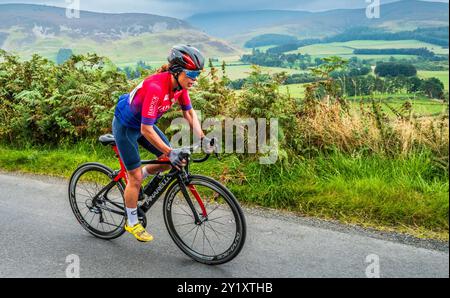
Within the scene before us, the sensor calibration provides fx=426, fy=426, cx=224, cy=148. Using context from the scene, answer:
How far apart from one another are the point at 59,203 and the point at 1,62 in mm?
6551

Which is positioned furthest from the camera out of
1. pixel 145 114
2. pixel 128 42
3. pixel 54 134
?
pixel 128 42

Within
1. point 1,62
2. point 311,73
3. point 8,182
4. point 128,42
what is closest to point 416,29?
point 311,73

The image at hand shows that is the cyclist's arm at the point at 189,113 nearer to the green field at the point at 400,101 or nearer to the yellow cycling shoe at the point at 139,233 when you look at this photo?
the yellow cycling shoe at the point at 139,233

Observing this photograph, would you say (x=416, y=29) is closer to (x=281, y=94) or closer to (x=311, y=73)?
(x=311, y=73)

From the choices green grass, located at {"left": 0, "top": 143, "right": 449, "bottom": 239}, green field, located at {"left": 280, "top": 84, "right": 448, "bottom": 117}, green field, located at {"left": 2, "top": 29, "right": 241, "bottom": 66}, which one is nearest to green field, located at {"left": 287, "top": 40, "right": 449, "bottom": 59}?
green field, located at {"left": 280, "top": 84, "right": 448, "bottom": 117}

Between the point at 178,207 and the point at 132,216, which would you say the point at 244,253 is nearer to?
the point at 178,207

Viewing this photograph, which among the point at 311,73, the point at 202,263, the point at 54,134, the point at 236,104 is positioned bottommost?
the point at 202,263

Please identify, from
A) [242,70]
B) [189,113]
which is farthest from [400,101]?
[189,113]

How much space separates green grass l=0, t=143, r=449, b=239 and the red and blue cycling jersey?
7.27ft

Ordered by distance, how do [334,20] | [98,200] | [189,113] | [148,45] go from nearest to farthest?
[189,113] < [98,200] < [148,45] < [334,20]

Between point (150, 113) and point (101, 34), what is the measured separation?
17.2 m

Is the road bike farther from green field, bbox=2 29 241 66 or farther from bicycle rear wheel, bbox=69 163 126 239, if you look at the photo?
green field, bbox=2 29 241 66

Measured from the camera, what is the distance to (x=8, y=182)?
7.68 meters

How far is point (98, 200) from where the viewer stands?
5.28 meters
